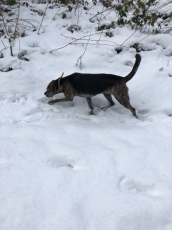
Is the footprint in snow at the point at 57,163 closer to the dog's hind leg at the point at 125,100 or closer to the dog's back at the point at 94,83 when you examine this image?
the dog's back at the point at 94,83

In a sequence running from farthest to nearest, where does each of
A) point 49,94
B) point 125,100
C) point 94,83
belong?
point 49,94
point 125,100
point 94,83

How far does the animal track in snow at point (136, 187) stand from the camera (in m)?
2.17

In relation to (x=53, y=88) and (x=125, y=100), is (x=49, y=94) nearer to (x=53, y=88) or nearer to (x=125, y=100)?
(x=53, y=88)

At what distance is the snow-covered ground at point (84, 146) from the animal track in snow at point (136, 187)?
0.03 ft

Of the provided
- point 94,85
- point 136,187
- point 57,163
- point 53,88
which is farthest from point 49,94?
point 136,187

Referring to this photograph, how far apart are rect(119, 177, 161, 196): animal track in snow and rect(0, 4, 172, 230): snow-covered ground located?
0.01 meters

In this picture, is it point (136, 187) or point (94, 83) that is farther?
point (94, 83)

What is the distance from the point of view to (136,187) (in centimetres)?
222

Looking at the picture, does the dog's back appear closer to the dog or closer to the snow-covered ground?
the dog

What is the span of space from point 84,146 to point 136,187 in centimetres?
83

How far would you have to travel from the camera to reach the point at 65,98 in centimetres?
356

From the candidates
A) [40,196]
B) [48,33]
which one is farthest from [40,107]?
[48,33]

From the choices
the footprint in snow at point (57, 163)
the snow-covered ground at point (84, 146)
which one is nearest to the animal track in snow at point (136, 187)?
the snow-covered ground at point (84, 146)

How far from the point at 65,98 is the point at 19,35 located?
218cm
